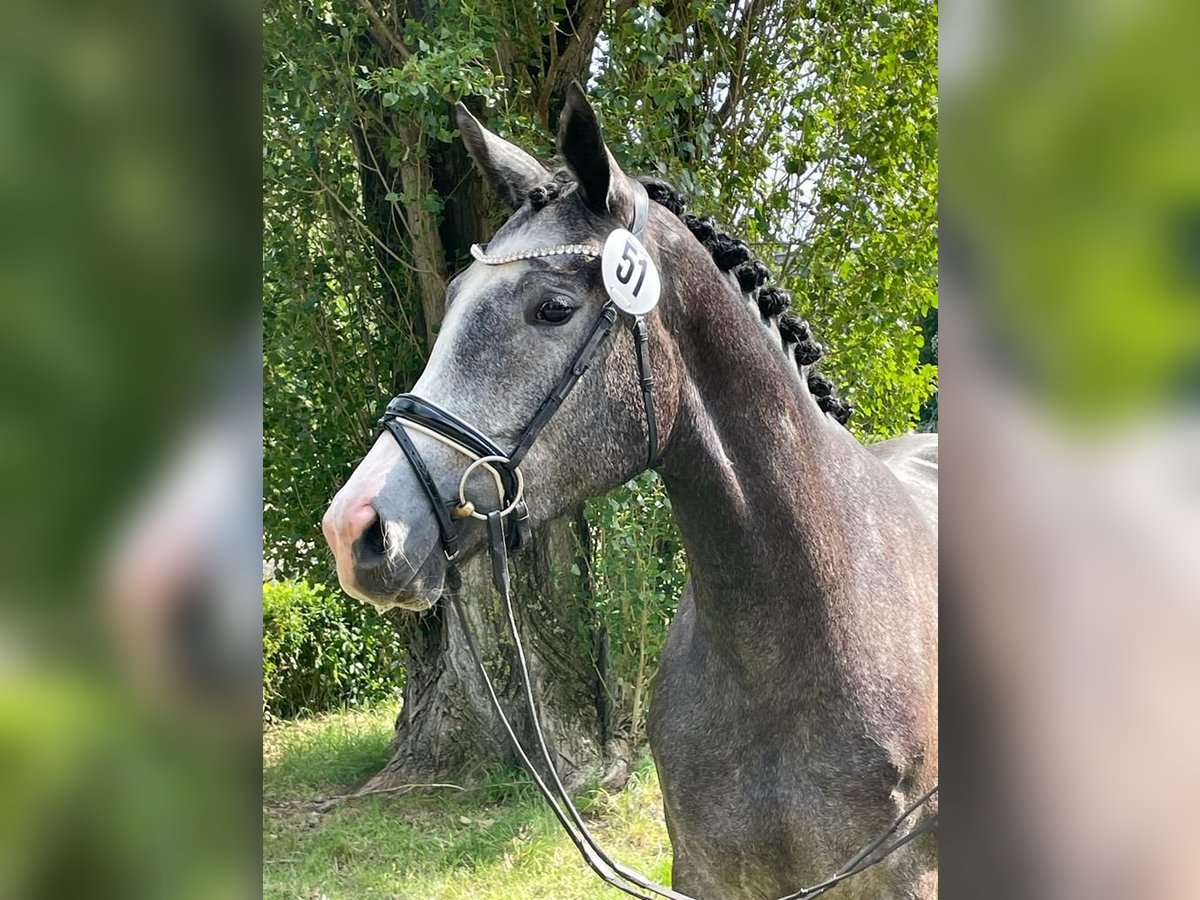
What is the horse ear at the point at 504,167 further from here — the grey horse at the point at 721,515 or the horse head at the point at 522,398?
the horse head at the point at 522,398

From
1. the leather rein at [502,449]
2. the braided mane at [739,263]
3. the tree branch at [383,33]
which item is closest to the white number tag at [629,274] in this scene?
the leather rein at [502,449]

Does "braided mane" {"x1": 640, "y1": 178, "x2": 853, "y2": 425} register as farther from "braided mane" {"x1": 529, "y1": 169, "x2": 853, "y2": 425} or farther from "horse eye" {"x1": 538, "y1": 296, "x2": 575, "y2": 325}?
"horse eye" {"x1": 538, "y1": 296, "x2": 575, "y2": 325}

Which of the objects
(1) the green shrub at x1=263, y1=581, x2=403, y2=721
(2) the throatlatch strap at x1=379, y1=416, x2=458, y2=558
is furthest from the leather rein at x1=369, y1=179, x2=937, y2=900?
(1) the green shrub at x1=263, y1=581, x2=403, y2=721

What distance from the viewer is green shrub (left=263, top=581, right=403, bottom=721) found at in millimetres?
5645

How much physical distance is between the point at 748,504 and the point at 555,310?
1.56 feet

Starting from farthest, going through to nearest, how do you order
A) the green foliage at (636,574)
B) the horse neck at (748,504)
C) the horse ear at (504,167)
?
the green foliage at (636,574), the horse ear at (504,167), the horse neck at (748,504)

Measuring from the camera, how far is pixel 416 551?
1.40 meters

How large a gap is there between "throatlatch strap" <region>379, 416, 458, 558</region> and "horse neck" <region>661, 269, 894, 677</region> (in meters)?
0.42

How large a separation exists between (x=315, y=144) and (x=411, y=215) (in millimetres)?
464

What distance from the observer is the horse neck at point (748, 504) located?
1.67 meters

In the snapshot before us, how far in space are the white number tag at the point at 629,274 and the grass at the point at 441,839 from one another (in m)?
2.79
